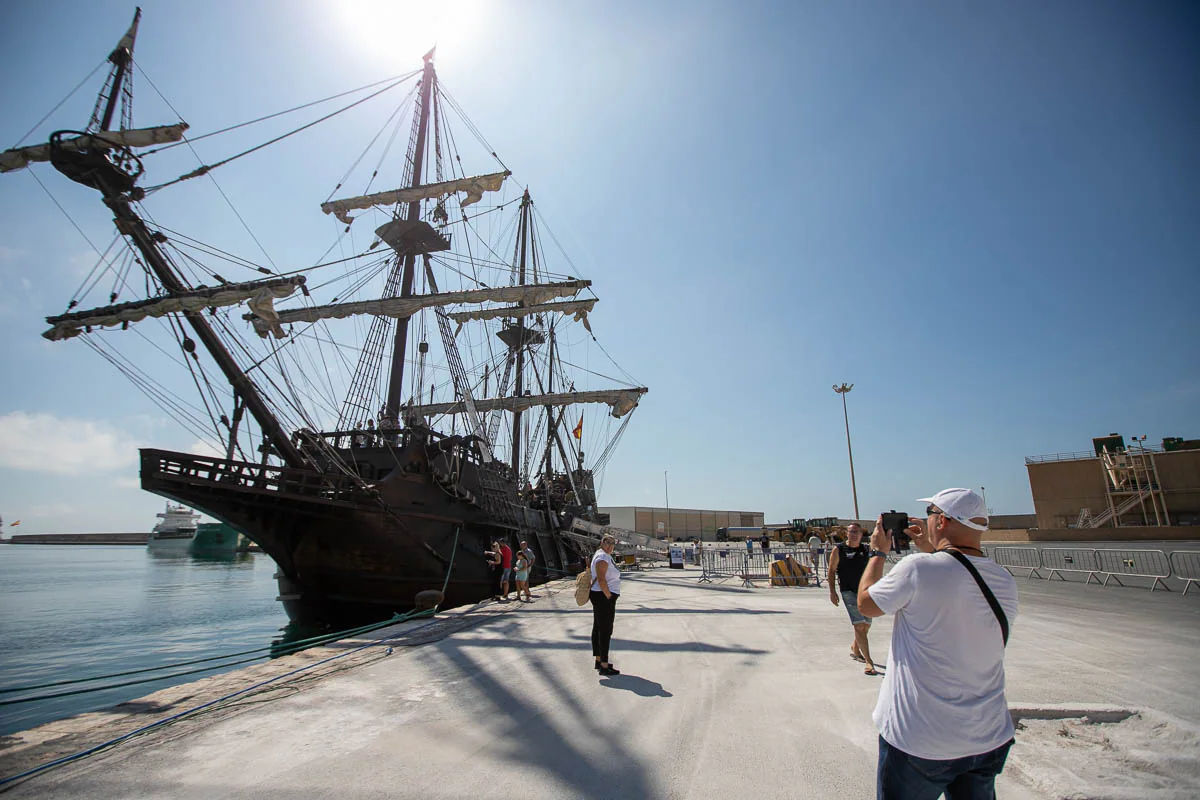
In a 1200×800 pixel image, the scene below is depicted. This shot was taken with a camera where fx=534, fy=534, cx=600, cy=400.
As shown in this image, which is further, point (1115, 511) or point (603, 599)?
point (1115, 511)

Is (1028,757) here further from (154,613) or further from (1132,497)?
(1132,497)

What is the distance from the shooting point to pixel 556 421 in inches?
1391

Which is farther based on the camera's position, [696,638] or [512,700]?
[696,638]

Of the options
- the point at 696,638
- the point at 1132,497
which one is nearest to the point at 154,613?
the point at 696,638

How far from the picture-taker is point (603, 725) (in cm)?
396

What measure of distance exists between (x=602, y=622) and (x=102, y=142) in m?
16.8

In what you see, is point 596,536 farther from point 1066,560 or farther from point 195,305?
point 195,305

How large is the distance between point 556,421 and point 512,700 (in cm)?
3086

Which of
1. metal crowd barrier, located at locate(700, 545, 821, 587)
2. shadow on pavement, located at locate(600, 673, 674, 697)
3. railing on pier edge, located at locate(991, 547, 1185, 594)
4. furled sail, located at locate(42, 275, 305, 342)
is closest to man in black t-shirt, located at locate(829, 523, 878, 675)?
shadow on pavement, located at locate(600, 673, 674, 697)

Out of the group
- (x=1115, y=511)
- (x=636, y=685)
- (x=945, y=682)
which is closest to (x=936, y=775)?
(x=945, y=682)

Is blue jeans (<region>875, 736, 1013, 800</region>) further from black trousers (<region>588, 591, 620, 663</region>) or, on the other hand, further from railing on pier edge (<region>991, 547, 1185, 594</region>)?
railing on pier edge (<region>991, 547, 1185, 594</region>)

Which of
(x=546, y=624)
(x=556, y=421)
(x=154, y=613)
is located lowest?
(x=154, y=613)

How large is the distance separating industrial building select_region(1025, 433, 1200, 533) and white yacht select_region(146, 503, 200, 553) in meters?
98.8

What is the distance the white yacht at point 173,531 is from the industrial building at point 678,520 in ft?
200
